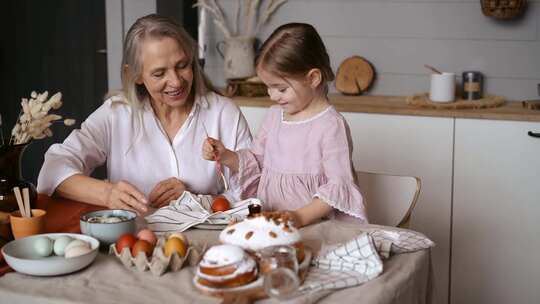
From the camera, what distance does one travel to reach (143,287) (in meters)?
1.46

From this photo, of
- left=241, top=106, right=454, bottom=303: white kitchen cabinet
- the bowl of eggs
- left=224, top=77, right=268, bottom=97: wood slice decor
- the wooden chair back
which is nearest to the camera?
the bowl of eggs

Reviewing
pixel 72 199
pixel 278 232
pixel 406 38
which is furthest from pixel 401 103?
pixel 278 232

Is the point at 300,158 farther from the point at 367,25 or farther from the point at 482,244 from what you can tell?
the point at 367,25

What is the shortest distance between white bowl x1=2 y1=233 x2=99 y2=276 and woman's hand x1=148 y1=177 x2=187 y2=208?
51 centimetres

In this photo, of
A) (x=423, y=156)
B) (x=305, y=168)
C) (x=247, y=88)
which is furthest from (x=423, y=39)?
(x=305, y=168)

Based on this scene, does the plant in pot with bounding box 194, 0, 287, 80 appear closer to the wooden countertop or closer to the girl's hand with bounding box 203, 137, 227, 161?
the wooden countertop

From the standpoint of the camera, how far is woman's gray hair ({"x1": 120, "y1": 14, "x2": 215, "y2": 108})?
2266 millimetres

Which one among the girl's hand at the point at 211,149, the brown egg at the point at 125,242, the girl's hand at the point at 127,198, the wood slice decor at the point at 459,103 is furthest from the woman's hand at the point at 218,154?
the wood slice decor at the point at 459,103

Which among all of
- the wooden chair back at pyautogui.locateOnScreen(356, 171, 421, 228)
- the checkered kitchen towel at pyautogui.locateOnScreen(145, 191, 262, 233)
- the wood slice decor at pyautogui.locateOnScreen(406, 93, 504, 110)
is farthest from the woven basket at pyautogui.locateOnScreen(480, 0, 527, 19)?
the checkered kitchen towel at pyautogui.locateOnScreen(145, 191, 262, 233)

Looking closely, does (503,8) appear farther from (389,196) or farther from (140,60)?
(140,60)

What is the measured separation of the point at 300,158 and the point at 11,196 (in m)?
0.75

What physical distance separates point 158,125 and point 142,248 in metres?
0.87

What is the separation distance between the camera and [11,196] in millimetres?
1787

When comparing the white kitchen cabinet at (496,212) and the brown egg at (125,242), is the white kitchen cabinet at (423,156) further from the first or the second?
the brown egg at (125,242)
